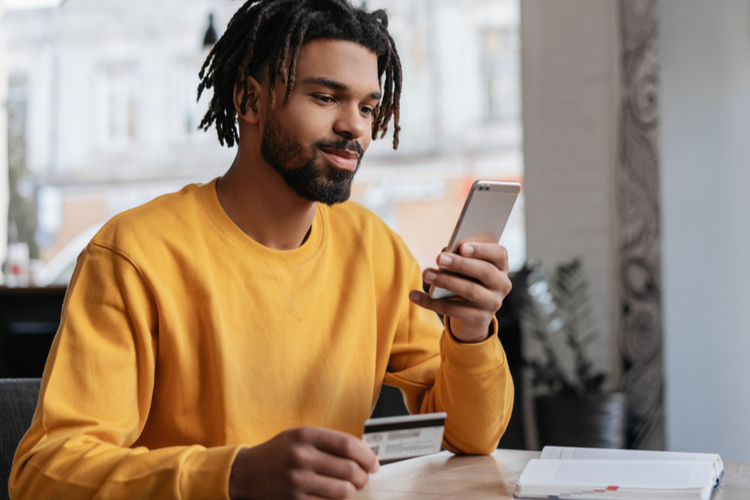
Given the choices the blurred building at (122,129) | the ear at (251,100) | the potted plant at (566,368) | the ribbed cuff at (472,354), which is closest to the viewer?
the ribbed cuff at (472,354)

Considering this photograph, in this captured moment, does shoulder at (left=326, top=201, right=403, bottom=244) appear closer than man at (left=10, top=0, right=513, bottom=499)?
No

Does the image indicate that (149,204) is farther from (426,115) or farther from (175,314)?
(426,115)

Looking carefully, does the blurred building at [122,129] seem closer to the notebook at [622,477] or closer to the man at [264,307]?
the man at [264,307]

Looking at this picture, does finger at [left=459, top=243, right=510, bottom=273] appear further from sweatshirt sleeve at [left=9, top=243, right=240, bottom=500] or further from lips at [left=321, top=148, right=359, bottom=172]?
sweatshirt sleeve at [left=9, top=243, right=240, bottom=500]

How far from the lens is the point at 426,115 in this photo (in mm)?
4016

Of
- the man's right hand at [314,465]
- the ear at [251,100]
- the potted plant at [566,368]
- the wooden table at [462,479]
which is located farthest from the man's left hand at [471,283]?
the potted plant at [566,368]

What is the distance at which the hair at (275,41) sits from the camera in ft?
3.60

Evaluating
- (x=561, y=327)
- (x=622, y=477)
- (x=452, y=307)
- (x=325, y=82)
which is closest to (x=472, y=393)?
(x=452, y=307)

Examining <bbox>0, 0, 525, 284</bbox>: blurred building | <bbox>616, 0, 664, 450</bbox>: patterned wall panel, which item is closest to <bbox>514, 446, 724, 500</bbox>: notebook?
<bbox>616, 0, 664, 450</bbox>: patterned wall panel

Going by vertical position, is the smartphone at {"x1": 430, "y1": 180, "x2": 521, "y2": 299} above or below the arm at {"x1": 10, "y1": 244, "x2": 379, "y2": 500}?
above

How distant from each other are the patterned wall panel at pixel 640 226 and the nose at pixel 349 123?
6.95 feet

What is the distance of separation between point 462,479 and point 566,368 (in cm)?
228

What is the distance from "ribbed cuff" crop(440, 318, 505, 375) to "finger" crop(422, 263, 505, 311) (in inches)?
3.5

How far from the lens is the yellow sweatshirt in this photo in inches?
32.3
